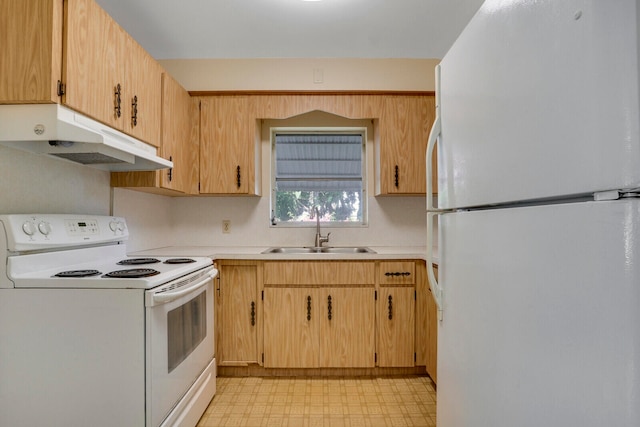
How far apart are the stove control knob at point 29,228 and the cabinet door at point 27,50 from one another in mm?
486

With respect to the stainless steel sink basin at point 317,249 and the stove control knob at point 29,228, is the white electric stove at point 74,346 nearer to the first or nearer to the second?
the stove control knob at point 29,228

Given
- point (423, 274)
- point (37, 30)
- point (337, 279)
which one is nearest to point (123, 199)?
point (37, 30)

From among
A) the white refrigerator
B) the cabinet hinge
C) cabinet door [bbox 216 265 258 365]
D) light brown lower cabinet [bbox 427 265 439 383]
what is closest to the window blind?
cabinet door [bbox 216 265 258 365]

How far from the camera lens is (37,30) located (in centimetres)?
130

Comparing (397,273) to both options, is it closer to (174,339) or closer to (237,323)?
(237,323)

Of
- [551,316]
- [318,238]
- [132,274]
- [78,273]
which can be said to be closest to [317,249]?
[318,238]

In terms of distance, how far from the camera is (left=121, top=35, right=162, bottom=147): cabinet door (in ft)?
5.92

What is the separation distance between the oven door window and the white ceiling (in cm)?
177

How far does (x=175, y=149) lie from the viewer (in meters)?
2.34

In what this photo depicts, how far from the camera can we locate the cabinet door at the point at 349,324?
229 cm

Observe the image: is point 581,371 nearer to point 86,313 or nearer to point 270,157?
point 86,313

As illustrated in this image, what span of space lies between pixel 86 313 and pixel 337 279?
1.45 metres

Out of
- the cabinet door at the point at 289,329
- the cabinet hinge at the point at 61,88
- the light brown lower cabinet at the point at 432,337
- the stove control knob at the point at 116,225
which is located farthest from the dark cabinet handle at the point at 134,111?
the light brown lower cabinet at the point at 432,337

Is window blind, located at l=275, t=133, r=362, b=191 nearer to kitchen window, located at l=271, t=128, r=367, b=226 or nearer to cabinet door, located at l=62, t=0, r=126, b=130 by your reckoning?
kitchen window, located at l=271, t=128, r=367, b=226
